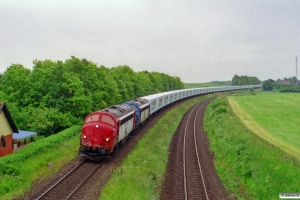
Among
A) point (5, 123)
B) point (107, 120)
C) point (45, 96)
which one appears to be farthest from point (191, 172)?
point (45, 96)

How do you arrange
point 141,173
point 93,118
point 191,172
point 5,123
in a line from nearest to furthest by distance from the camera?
point 141,173
point 191,172
point 93,118
point 5,123

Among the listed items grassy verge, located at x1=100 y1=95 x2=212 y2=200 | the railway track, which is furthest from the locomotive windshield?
grassy verge, located at x1=100 y1=95 x2=212 y2=200

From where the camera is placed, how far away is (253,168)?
68.4 ft

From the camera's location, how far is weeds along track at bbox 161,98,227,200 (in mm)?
18688

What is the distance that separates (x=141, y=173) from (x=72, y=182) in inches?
173

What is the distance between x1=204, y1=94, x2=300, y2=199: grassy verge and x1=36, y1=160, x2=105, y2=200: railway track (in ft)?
30.7

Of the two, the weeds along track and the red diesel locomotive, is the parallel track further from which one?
the red diesel locomotive

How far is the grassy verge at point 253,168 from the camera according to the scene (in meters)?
17.8

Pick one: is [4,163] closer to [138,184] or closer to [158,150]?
[138,184]

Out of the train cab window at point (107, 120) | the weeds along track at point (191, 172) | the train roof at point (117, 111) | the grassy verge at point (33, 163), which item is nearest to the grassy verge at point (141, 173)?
the weeds along track at point (191, 172)

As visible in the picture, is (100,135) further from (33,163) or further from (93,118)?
(33,163)

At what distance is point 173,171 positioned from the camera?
22.9 m

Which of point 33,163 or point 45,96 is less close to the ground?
point 45,96

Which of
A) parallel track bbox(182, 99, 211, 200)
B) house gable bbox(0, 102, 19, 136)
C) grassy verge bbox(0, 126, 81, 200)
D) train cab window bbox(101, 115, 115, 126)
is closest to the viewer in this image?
grassy verge bbox(0, 126, 81, 200)
